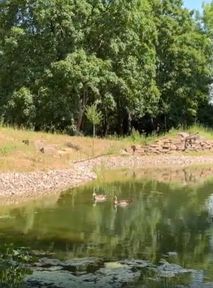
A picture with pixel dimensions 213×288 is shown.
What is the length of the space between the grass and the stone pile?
0.65 meters

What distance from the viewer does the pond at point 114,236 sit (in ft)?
36.4

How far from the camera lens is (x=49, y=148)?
109ft

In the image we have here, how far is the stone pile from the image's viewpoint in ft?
132

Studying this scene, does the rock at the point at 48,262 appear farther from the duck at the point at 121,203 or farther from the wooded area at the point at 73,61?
the wooded area at the point at 73,61

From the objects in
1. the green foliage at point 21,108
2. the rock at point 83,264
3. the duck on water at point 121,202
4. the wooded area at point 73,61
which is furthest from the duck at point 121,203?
the green foliage at point 21,108

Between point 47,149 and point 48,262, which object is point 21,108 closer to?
point 47,149

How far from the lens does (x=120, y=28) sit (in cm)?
4341

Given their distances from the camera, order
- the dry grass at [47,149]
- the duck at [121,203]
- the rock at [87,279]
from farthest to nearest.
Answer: the dry grass at [47,149] → the duck at [121,203] → the rock at [87,279]

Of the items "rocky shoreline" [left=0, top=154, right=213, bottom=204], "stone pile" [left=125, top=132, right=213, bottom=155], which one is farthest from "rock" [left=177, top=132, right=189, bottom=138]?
"rocky shoreline" [left=0, top=154, right=213, bottom=204]

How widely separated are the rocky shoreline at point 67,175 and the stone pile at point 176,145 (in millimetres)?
989

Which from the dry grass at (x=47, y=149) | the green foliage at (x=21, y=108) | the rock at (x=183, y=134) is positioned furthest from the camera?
the rock at (x=183, y=134)

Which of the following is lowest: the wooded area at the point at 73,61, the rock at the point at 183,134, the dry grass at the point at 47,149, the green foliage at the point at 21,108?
the dry grass at the point at 47,149

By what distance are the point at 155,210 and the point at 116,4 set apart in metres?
26.1

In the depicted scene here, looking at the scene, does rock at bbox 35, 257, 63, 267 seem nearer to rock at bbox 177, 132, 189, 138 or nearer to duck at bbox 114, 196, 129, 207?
duck at bbox 114, 196, 129, 207
